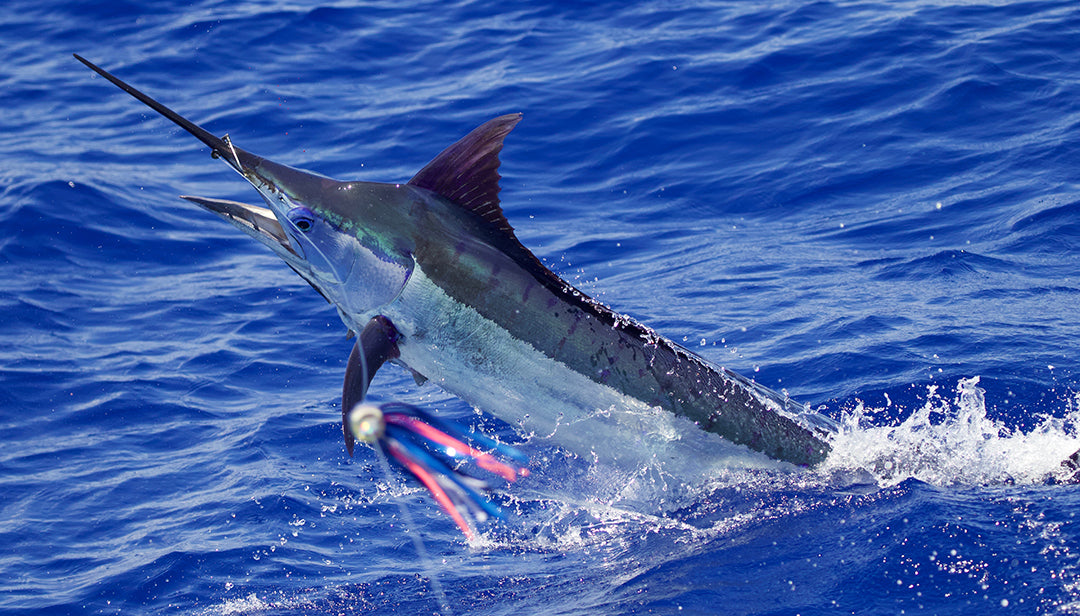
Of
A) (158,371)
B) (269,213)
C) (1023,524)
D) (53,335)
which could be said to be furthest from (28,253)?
(1023,524)

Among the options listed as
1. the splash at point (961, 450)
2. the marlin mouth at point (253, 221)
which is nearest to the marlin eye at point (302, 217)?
the marlin mouth at point (253, 221)

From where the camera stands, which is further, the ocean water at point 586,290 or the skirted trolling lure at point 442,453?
the ocean water at point 586,290

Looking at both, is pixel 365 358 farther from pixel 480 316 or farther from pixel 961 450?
pixel 961 450

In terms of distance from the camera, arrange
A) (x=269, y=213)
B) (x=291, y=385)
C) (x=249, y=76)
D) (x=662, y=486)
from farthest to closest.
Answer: (x=249, y=76) < (x=291, y=385) < (x=662, y=486) < (x=269, y=213)

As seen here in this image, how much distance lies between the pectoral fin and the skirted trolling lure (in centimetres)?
5

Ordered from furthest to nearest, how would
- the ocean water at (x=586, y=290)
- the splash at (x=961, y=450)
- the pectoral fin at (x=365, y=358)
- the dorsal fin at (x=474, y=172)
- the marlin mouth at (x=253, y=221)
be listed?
the splash at (x=961, y=450), the ocean water at (x=586, y=290), the dorsal fin at (x=474, y=172), the marlin mouth at (x=253, y=221), the pectoral fin at (x=365, y=358)

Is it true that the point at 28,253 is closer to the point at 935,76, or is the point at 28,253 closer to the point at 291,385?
the point at 291,385

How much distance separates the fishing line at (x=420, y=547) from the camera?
538cm

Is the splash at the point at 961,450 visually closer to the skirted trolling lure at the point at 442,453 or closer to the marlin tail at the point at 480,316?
the marlin tail at the point at 480,316

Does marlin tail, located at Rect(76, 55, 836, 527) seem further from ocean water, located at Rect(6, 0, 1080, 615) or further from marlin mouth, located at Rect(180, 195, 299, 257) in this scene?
ocean water, located at Rect(6, 0, 1080, 615)

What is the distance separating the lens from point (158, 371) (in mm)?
8641

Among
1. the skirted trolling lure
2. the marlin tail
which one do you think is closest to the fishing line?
the skirted trolling lure

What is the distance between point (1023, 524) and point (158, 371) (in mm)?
6371

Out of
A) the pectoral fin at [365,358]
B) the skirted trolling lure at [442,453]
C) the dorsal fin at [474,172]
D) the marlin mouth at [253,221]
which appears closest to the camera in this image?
the pectoral fin at [365,358]
